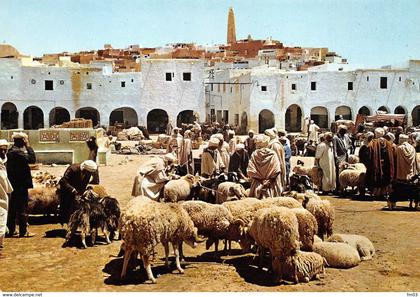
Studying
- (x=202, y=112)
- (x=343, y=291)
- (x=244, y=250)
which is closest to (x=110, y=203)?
(x=244, y=250)

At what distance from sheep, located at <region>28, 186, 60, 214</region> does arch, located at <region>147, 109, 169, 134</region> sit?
2428cm

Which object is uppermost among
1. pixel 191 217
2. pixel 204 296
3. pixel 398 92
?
pixel 398 92

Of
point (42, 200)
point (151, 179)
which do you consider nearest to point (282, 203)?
point (151, 179)

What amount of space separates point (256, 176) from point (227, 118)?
939 inches

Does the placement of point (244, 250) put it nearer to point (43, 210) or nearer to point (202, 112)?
point (43, 210)

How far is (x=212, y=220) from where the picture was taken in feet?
22.1

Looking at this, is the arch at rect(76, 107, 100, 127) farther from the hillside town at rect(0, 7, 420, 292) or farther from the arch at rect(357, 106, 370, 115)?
the arch at rect(357, 106, 370, 115)

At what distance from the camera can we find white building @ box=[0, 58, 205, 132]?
98.2 feet

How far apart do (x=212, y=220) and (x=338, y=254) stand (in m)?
1.63

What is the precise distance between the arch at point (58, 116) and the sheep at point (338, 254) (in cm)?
2706

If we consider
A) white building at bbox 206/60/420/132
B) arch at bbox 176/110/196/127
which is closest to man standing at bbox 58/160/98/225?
white building at bbox 206/60/420/132

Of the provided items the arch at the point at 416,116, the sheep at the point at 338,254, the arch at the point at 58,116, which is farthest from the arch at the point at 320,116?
the sheep at the point at 338,254

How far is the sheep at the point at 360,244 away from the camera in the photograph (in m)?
6.82

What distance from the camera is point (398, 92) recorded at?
32.1 metres
